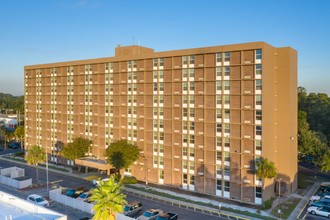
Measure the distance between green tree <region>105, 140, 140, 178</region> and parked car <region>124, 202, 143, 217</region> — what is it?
575 inches

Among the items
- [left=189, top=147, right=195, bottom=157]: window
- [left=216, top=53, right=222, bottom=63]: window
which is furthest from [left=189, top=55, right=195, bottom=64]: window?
[left=189, top=147, right=195, bottom=157]: window

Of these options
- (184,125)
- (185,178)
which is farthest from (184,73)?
(185,178)

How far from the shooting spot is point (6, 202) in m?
36.1

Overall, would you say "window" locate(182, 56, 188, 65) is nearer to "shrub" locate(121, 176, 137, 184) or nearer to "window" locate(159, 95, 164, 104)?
"window" locate(159, 95, 164, 104)

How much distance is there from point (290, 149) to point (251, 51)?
18.8 m

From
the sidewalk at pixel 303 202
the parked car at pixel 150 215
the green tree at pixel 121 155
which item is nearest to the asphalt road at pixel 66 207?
the parked car at pixel 150 215

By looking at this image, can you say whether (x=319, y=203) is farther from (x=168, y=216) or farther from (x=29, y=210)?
(x=29, y=210)

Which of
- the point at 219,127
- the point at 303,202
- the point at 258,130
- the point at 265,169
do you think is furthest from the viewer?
the point at 219,127

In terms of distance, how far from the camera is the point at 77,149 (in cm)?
7012

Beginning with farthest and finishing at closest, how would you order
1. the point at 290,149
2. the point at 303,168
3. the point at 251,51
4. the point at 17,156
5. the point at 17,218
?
the point at 17,156, the point at 303,168, the point at 290,149, the point at 251,51, the point at 17,218

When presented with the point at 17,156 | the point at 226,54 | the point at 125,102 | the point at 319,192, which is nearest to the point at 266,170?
the point at 319,192

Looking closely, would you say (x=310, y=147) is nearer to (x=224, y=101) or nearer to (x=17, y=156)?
(x=224, y=101)

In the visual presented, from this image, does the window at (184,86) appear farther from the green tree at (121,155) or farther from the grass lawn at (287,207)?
the grass lawn at (287,207)

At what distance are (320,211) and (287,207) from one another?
486cm
